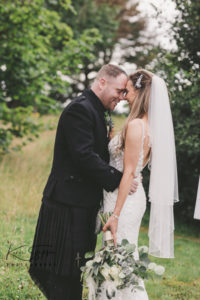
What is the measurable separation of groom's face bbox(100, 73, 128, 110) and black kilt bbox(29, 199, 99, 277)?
37.9 inches

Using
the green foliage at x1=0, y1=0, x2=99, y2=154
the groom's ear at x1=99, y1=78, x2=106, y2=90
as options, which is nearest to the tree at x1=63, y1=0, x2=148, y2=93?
the green foliage at x1=0, y1=0, x2=99, y2=154

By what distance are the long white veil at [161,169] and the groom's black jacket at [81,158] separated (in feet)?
1.51

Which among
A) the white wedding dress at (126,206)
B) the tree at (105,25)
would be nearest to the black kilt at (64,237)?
the white wedding dress at (126,206)

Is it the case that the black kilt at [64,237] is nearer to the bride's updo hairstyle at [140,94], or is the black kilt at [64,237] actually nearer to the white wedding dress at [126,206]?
the white wedding dress at [126,206]

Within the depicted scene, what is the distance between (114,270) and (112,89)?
153 centimetres

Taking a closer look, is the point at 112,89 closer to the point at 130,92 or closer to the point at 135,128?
the point at 130,92

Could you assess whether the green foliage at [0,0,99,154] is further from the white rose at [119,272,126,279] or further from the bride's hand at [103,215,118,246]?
the white rose at [119,272,126,279]

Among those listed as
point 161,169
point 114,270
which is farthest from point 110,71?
point 114,270

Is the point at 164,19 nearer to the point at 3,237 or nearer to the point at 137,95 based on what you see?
the point at 137,95

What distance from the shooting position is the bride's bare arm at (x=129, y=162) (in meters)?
3.07

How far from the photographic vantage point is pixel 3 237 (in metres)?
4.61

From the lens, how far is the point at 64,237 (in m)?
3.10

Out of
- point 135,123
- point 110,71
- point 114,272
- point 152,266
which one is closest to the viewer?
point 114,272

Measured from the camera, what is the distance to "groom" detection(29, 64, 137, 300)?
3.01 meters
